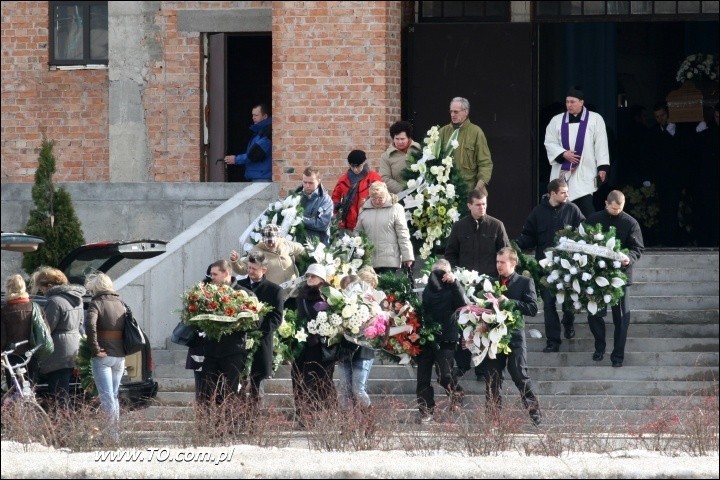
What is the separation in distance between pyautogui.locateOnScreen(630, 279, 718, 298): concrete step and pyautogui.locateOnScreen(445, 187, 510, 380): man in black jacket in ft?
7.37

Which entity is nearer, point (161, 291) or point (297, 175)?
point (161, 291)

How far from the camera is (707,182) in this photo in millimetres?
20875

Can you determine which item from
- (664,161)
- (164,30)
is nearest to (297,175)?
(164,30)

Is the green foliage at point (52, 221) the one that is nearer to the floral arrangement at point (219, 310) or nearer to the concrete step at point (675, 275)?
the floral arrangement at point (219, 310)

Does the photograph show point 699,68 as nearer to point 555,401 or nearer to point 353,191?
point 353,191

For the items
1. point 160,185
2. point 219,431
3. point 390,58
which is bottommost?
point 219,431

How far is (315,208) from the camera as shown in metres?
17.4

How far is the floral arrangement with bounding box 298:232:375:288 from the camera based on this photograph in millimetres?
16234

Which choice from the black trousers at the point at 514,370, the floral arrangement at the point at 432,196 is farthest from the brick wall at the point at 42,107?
the black trousers at the point at 514,370

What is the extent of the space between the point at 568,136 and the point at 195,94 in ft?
18.2

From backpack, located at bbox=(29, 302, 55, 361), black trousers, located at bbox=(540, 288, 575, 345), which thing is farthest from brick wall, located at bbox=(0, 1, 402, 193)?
backpack, located at bbox=(29, 302, 55, 361)

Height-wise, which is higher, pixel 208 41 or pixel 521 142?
pixel 208 41

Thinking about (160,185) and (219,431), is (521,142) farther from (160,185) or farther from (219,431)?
(219,431)

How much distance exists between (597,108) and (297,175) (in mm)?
5341
